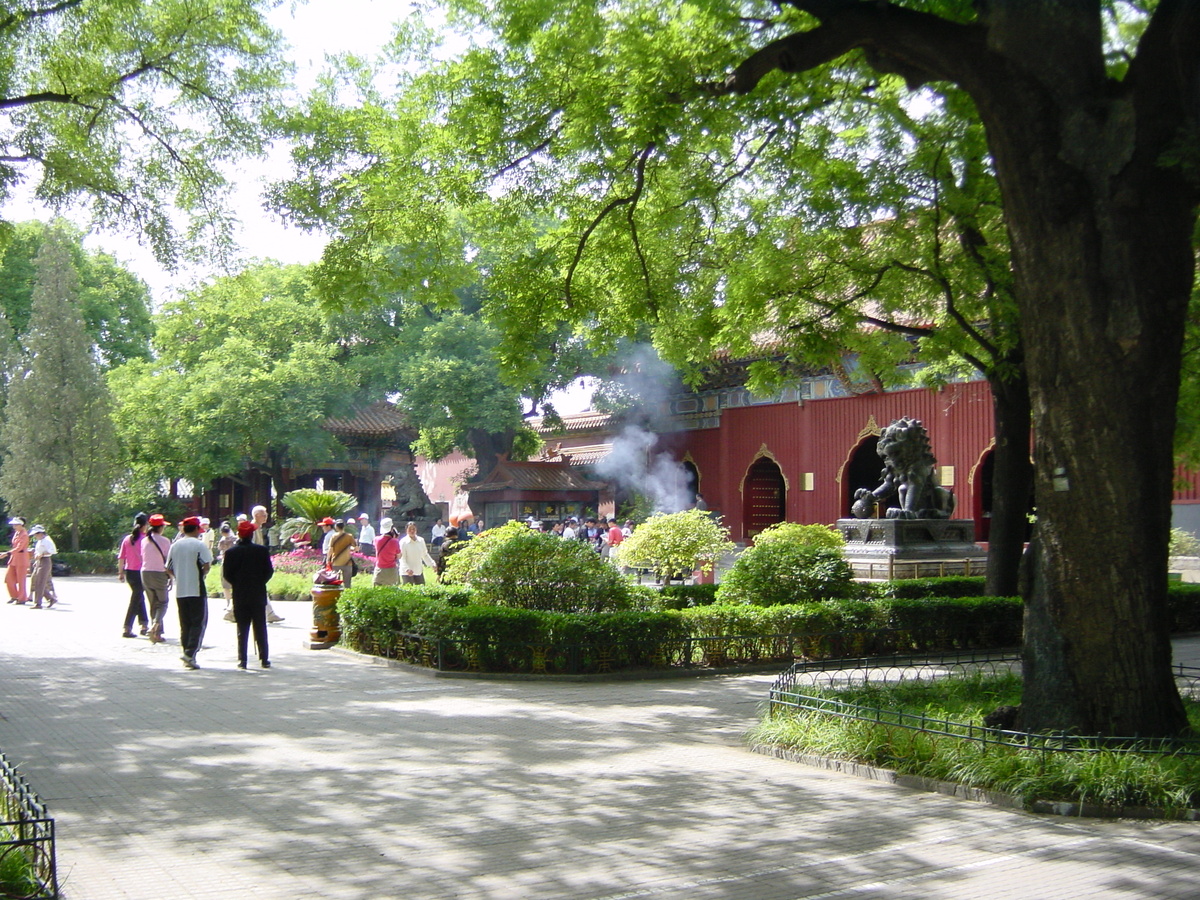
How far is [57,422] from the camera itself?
35688mm

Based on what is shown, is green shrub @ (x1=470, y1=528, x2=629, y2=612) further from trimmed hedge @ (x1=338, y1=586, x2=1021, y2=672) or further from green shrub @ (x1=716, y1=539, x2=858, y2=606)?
green shrub @ (x1=716, y1=539, x2=858, y2=606)

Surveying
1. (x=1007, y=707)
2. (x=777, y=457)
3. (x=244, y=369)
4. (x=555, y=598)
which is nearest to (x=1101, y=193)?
(x=1007, y=707)

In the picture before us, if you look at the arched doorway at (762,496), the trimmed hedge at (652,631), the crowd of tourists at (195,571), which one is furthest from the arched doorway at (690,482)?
the trimmed hedge at (652,631)

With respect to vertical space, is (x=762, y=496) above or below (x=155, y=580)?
above

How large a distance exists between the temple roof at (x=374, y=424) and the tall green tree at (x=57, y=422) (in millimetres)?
7206

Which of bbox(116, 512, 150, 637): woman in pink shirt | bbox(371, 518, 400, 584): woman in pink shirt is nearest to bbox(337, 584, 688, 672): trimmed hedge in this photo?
→ bbox(371, 518, 400, 584): woman in pink shirt

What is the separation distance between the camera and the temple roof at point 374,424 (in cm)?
3966

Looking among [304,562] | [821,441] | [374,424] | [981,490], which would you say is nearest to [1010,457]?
[981,490]

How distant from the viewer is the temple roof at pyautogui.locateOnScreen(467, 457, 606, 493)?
3591cm

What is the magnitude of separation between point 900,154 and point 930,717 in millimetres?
7251

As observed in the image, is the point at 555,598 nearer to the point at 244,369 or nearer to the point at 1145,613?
the point at 1145,613

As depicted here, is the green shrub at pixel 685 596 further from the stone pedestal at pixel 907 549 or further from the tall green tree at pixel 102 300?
the tall green tree at pixel 102 300

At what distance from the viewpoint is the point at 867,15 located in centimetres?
786

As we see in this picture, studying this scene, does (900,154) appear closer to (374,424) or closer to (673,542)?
(673,542)
